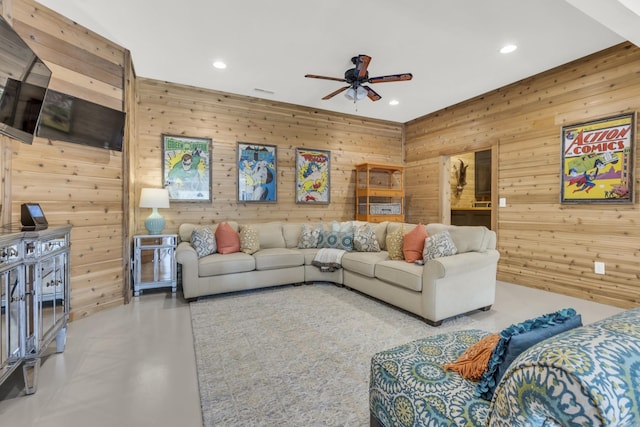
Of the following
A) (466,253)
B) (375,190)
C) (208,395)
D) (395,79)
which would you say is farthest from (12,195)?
(375,190)

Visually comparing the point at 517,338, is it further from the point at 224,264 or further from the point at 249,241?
the point at 249,241

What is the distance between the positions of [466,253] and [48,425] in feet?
11.2

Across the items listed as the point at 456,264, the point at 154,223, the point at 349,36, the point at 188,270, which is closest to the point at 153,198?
the point at 154,223

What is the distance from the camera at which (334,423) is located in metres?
1.56

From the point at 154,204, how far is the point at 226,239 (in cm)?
99

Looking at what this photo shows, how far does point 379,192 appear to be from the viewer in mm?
5844

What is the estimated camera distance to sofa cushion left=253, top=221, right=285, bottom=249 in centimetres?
448

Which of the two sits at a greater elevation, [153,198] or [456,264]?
[153,198]

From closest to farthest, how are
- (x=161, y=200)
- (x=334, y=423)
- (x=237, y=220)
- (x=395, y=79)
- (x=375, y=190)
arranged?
(x=334, y=423)
(x=395, y=79)
(x=161, y=200)
(x=237, y=220)
(x=375, y=190)

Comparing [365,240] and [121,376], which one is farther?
[365,240]

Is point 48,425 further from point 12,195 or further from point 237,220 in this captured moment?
point 237,220

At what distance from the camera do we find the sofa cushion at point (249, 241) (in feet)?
13.5

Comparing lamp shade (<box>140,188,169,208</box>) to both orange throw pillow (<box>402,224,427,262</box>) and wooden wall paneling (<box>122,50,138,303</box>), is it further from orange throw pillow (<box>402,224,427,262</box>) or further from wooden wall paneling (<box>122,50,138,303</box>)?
orange throw pillow (<box>402,224,427,262</box>)

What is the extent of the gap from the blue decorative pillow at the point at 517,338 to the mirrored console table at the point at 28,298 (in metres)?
2.30
